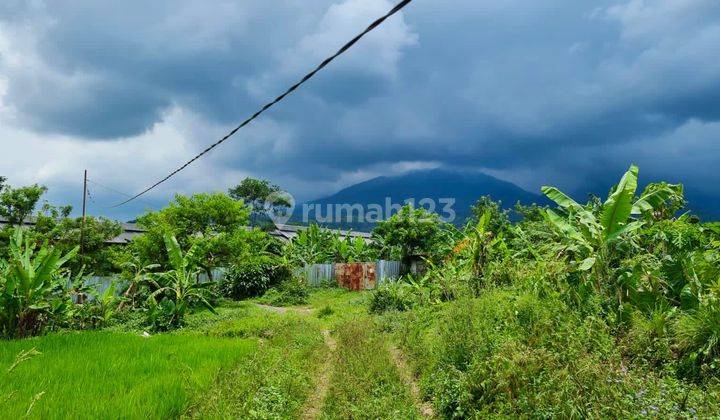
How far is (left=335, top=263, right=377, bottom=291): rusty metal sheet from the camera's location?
73.4ft

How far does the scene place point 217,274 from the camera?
20766mm

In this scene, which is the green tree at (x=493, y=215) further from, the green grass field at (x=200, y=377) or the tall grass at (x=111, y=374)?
the tall grass at (x=111, y=374)

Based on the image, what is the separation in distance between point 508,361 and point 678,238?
4368 mm

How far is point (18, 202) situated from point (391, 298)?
19.8 metres

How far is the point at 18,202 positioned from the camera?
2166 cm

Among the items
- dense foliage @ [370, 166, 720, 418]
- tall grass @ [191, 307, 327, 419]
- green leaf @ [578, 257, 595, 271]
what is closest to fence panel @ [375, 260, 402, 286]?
tall grass @ [191, 307, 327, 419]

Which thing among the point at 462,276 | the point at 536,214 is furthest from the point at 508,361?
the point at 536,214

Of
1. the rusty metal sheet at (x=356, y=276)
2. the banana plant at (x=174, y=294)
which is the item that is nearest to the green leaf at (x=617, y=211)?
the banana plant at (x=174, y=294)

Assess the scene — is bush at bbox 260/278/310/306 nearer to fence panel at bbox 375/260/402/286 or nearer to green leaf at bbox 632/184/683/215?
fence panel at bbox 375/260/402/286

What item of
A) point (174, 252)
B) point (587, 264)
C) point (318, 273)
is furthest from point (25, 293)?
point (318, 273)

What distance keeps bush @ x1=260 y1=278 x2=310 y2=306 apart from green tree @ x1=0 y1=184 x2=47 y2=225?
1304cm

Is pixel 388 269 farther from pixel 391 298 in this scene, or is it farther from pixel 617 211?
pixel 617 211

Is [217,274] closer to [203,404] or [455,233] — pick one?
[455,233]

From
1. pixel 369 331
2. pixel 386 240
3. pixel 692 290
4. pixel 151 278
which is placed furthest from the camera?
pixel 386 240
